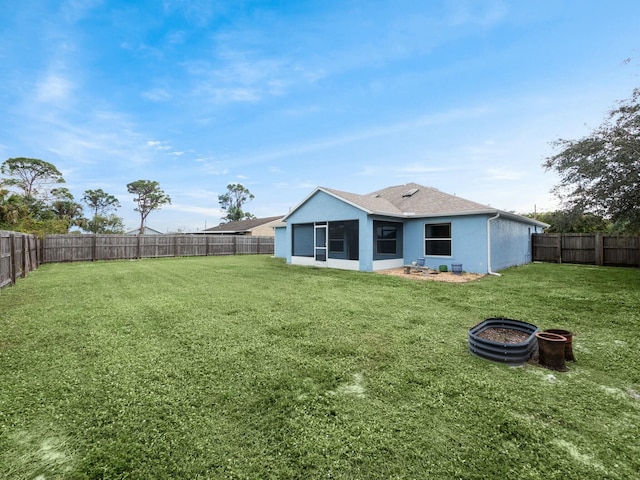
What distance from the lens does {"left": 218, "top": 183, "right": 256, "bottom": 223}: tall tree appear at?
45094mm

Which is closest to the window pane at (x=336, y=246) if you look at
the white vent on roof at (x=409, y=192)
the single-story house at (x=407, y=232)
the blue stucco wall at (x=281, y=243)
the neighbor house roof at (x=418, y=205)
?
the single-story house at (x=407, y=232)

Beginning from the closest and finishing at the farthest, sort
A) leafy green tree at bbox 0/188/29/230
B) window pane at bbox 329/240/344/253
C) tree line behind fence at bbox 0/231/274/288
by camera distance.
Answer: tree line behind fence at bbox 0/231/274/288 < leafy green tree at bbox 0/188/29/230 < window pane at bbox 329/240/344/253

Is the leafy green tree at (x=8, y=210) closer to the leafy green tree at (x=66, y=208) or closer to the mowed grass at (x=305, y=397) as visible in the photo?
the mowed grass at (x=305, y=397)

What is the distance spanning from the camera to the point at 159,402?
254 centimetres

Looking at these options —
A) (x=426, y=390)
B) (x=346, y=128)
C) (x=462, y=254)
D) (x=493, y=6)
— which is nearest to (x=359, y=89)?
(x=346, y=128)

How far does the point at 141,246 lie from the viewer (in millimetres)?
18672

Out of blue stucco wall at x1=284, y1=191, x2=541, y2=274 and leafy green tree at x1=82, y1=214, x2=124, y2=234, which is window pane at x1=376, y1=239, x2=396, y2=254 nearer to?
blue stucco wall at x1=284, y1=191, x2=541, y2=274

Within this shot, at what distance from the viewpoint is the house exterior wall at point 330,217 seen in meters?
11.6

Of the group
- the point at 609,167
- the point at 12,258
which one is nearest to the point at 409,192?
the point at 609,167

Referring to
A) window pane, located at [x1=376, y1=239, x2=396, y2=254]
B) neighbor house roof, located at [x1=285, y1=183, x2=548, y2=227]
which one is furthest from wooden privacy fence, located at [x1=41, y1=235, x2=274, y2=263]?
window pane, located at [x1=376, y1=239, x2=396, y2=254]

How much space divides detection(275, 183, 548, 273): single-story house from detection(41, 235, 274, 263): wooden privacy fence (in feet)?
31.9

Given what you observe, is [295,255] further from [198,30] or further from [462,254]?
[198,30]

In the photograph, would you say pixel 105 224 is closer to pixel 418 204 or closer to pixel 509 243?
pixel 418 204

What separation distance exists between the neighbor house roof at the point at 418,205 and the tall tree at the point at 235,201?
33.0 meters
